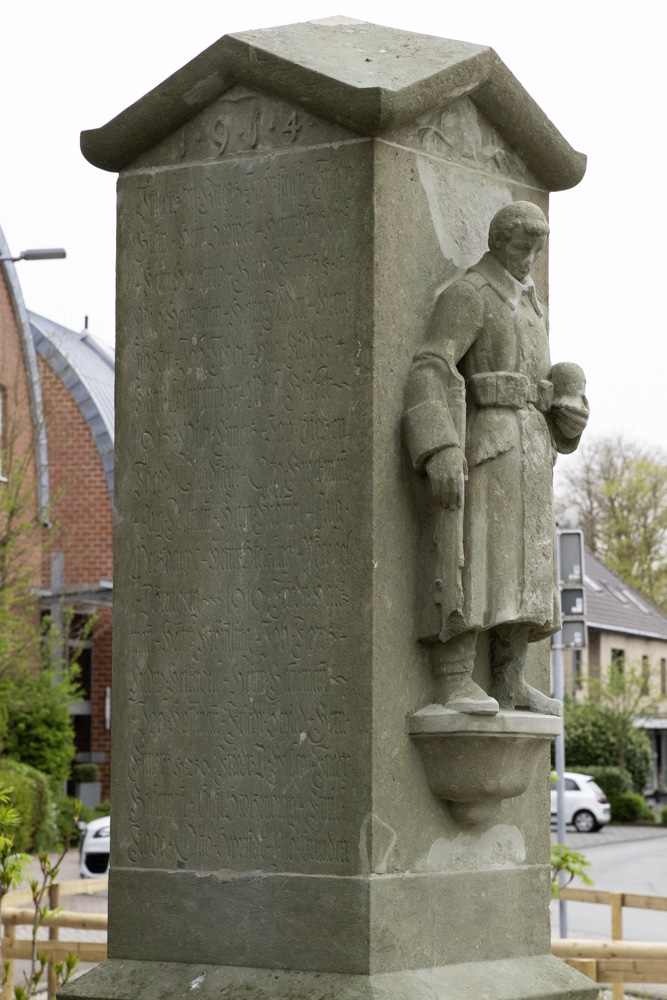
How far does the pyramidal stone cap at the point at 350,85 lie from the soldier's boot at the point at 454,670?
5.11 feet

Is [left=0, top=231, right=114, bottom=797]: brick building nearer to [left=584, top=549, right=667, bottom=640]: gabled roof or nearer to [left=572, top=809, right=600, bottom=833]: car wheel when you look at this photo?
[left=572, top=809, right=600, bottom=833]: car wheel

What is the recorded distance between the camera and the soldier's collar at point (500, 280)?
5410 millimetres

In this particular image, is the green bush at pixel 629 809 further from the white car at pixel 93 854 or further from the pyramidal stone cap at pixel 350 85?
the pyramidal stone cap at pixel 350 85

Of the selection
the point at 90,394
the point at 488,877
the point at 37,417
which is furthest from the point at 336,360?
the point at 90,394

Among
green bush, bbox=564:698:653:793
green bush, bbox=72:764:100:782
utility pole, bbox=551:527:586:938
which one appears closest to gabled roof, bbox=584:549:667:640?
green bush, bbox=564:698:653:793

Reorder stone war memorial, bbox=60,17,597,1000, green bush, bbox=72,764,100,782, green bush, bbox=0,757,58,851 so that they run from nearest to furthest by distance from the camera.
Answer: stone war memorial, bbox=60,17,597,1000 < green bush, bbox=0,757,58,851 < green bush, bbox=72,764,100,782

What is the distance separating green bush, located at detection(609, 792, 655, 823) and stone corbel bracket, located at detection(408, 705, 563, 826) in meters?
37.5

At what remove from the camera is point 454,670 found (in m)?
5.20

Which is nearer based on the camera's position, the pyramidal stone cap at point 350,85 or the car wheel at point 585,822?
the pyramidal stone cap at point 350,85

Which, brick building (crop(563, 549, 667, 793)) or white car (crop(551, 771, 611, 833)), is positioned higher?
brick building (crop(563, 549, 667, 793))

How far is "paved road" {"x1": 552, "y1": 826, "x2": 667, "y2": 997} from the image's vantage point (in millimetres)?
17234

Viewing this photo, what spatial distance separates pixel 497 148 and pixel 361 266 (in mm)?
905

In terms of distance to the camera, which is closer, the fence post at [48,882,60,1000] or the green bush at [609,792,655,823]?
the fence post at [48,882,60,1000]

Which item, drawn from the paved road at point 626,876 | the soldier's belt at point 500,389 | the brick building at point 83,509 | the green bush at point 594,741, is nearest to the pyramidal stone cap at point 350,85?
the soldier's belt at point 500,389
